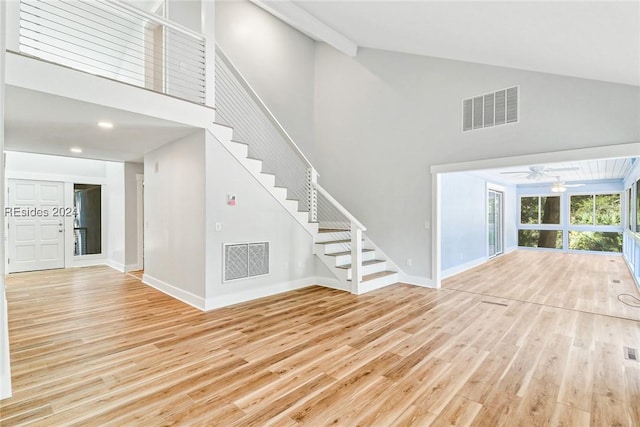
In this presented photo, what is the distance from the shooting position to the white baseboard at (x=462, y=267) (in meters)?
6.25

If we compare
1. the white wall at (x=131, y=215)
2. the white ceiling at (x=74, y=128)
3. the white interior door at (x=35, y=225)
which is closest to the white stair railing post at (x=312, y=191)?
the white ceiling at (x=74, y=128)

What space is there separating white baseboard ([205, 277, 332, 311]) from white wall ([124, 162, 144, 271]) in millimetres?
4010

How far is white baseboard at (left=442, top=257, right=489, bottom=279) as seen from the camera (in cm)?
625

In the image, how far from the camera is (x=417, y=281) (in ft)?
18.2

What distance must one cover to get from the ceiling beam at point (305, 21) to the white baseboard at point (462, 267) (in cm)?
475

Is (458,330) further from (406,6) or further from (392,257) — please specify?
(406,6)

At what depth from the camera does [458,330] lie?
350 cm

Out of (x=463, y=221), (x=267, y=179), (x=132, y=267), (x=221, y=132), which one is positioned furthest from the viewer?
(x=132, y=267)

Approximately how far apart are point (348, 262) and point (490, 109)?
3345 millimetres

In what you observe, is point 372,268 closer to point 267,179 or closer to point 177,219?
A: point 267,179

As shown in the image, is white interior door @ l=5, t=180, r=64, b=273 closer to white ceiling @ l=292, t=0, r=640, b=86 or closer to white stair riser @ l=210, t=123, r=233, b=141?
white stair riser @ l=210, t=123, r=233, b=141

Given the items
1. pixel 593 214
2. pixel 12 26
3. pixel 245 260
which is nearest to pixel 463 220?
pixel 245 260

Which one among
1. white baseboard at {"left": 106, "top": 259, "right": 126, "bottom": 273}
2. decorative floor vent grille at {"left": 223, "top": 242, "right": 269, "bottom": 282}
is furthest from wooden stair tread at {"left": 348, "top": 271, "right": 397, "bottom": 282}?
white baseboard at {"left": 106, "top": 259, "right": 126, "bottom": 273}

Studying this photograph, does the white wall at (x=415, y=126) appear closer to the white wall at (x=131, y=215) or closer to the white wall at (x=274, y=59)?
the white wall at (x=274, y=59)
